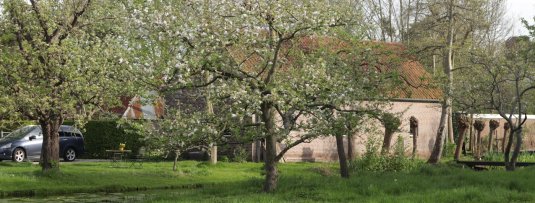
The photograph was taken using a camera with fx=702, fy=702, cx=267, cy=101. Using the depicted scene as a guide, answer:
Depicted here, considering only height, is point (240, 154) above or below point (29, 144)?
below

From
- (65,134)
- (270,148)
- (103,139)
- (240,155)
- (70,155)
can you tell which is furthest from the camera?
(103,139)

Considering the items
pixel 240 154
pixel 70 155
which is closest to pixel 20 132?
pixel 70 155

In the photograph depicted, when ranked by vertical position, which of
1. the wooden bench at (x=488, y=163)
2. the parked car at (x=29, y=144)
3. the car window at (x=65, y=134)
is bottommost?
the wooden bench at (x=488, y=163)

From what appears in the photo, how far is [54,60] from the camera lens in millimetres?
23438

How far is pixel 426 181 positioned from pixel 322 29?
235 inches

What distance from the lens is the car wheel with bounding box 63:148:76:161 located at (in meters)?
35.6

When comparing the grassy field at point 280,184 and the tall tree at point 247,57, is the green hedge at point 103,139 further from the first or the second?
the tall tree at point 247,57

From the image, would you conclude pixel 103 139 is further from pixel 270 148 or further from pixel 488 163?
pixel 270 148

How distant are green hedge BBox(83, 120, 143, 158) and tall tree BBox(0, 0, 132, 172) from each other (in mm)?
12313

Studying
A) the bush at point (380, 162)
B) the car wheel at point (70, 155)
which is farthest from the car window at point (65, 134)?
the bush at point (380, 162)

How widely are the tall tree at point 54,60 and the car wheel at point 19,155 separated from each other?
8227 millimetres

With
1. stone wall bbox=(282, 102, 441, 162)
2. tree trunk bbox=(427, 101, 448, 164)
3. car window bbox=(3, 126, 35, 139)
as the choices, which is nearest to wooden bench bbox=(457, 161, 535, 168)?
tree trunk bbox=(427, 101, 448, 164)

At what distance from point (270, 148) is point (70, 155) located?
2090 cm

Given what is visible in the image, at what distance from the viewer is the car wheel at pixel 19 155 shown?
33.2 metres
